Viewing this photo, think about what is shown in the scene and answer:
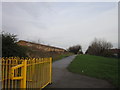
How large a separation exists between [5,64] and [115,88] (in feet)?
16.7

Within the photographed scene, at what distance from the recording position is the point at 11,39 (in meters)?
8.03

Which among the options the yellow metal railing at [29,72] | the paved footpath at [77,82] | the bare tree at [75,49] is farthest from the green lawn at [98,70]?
the bare tree at [75,49]

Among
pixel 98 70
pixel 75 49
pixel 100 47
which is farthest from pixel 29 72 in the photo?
pixel 75 49

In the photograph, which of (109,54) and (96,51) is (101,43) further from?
(109,54)

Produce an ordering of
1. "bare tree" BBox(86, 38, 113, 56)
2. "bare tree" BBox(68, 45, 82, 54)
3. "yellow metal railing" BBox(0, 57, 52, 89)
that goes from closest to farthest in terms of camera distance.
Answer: "yellow metal railing" BBox(0, 57, 52, 89)
"bare tree" BBox(86, 38, 113, 56)
"bare tree" BBox(68, 45, 82, 54)

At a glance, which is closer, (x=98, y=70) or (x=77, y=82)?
(x=77, y=82)

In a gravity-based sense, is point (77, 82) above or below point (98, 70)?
above

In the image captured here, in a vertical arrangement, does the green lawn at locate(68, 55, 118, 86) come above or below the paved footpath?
below

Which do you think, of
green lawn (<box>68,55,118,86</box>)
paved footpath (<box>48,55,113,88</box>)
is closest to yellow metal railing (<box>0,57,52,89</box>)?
paved footpath (<box>48,55,113,88</box>)

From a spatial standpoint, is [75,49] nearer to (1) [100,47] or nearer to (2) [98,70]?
(1) [100,47]

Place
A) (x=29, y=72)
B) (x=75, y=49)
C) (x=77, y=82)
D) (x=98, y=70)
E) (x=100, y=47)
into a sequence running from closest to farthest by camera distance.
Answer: (x=29, y=72)
(x=77, y=82)
(x=98, y=70)
(x=100, y=47)
(x=75, y=49)

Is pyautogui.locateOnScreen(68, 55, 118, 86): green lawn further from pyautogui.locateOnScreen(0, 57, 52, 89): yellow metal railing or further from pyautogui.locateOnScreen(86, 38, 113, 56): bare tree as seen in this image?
pyautogui.locateOnScreen(86, 38, 113, 56): bare tree

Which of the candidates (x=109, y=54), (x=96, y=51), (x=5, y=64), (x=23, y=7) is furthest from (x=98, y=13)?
(x=96, y=51)

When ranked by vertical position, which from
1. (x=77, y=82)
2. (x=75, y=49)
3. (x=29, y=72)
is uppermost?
(x=29, y=72)
